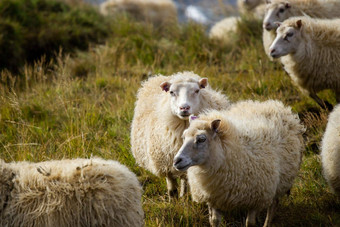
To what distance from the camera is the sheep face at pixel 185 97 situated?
16.1 ft

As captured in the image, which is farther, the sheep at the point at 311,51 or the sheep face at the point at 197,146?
the sheep at the point at 311,51

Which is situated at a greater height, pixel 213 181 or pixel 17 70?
pixel 213 181

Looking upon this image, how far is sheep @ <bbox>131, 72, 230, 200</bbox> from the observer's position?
5.12 metres

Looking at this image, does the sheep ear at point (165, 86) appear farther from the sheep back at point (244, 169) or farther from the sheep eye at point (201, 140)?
the sheep eye at point (201, 140)

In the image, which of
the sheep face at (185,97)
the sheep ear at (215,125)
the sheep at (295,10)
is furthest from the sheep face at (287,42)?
the sheep ear at (215,125)

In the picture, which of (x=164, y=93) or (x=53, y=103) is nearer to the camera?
(x=164, y=93)

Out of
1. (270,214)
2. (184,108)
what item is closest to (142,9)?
(184,108)

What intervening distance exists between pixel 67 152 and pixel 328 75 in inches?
143

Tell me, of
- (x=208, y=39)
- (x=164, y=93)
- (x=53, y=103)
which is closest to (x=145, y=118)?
(x=164, y=93)

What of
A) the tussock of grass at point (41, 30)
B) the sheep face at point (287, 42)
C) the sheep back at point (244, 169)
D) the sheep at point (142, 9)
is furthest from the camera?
the sheep at point (142, 9)

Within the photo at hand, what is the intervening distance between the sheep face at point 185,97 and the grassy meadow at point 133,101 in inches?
34.5

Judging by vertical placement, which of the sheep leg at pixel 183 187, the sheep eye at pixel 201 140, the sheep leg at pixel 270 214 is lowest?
the sheep leg at pixel 183 187

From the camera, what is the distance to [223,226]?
477cm

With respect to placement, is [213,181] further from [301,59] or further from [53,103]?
[53,103]
